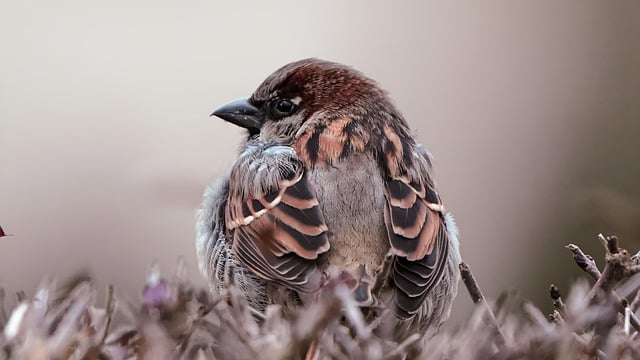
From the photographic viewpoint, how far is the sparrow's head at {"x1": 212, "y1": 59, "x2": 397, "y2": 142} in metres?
4.37

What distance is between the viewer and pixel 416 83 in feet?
26.5

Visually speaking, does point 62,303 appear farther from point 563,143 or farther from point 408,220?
point 563,143

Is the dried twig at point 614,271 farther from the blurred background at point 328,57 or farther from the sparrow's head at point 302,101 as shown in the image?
the blurred background at point 328,57

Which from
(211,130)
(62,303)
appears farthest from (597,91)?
(62,303)

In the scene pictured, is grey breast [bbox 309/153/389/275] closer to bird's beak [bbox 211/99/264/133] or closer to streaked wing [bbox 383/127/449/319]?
streaked wing [bbox 383/127/449/319]

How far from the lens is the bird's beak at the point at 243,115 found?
4.46 metres

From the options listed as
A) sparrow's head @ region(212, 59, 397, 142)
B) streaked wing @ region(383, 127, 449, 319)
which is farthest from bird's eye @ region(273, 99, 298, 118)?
streaked wing @ region(383, 127, 449, 319)

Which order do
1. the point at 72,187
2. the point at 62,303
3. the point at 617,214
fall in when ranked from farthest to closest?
the point at 72,187 < the point at 617,214 < the point at 62,303

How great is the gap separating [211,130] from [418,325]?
338 cm

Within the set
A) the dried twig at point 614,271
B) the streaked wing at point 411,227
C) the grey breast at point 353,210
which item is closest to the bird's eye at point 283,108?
the streaked wing at point 411,227

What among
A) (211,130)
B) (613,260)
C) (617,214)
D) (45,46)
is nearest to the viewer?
(613,260)

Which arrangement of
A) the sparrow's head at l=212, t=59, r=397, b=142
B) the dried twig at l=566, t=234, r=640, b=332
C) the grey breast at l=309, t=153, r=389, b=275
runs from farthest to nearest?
the sparrow's head at l=212, t=59, r=397, b=142, the grey breast at l=309, t=153, r=389, b=275, the dried twig at l=566, t=234, r=640, b=332

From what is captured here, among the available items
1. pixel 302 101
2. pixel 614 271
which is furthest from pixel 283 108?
pixel 614 271

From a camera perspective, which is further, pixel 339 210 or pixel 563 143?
pixel 563 143
